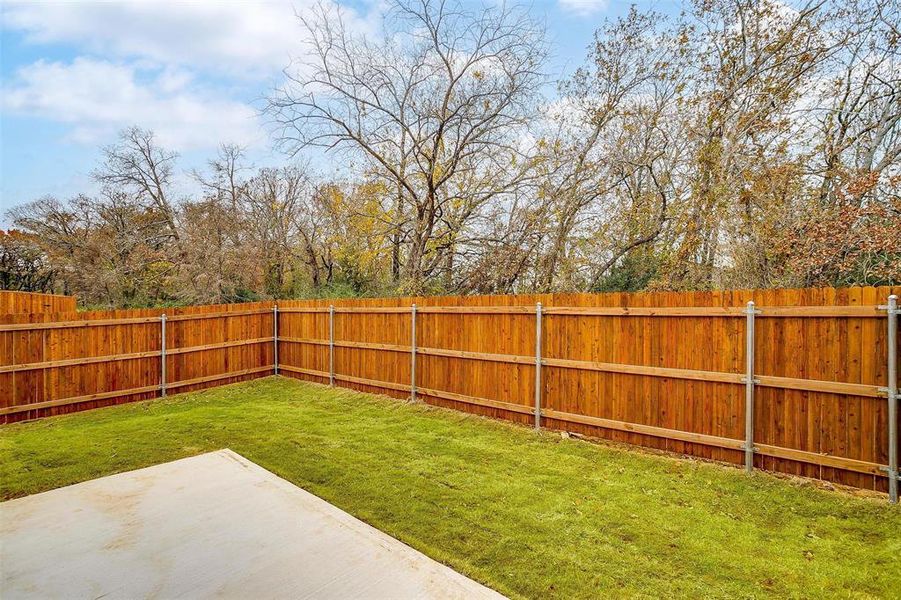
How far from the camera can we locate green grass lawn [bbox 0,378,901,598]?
252 cm

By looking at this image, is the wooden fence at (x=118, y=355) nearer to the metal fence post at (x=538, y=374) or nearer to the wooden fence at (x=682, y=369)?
the wooden fence at (x=682, y=369)

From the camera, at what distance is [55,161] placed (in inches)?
364

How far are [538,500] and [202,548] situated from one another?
225 centimetres

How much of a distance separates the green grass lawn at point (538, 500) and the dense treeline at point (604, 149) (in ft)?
11.8

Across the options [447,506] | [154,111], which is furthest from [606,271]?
[154,111]

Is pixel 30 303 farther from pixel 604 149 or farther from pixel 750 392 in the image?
pixel 750 392

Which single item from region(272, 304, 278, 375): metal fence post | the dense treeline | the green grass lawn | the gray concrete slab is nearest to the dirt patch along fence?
region(272, 304, 278, 375): metal fence post

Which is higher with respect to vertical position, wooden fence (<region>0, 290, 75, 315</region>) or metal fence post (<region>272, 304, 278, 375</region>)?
wooden fence (<region>0, 290, 75, 315</region>)

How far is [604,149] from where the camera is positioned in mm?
9070

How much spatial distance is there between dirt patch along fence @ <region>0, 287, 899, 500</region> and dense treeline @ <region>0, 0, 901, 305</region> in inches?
92.9

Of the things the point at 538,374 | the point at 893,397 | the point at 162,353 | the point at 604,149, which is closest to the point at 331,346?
the point at 162,353

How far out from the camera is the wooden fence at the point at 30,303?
8.42m

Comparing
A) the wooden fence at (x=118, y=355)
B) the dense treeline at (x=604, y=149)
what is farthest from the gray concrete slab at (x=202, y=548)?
the dense treeline at (x=604, y=149)

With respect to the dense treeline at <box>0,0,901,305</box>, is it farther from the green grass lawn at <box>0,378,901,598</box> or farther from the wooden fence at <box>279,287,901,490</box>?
the green grass lawn at <box>0,378,901,598</box>
